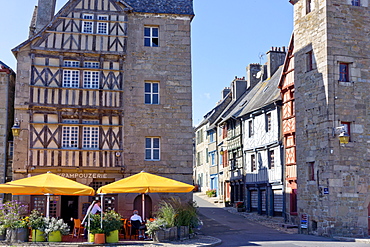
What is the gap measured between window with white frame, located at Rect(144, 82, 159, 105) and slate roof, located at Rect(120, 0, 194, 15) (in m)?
3.25

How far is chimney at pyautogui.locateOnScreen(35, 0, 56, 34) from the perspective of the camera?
2242 centimetres

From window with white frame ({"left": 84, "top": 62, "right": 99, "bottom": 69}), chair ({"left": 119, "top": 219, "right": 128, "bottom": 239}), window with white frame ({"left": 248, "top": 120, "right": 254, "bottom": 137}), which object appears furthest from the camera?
window with white frame ({"left": 248, "top": 120, "right": 254, "bottom": 137})

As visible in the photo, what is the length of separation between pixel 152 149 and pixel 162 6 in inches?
249

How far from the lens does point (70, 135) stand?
795 inches

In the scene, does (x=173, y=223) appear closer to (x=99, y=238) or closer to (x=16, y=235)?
(x=99, y=238)

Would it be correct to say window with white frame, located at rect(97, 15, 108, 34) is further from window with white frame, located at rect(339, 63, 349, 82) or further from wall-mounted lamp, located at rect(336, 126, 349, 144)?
wall-mounted lamp, located at rect(336, 126, 349, 144)

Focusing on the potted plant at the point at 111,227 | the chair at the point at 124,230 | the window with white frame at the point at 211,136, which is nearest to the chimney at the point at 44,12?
the chair at the point at 124,230

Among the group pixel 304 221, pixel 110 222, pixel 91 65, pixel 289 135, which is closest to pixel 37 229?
pixel 110 222

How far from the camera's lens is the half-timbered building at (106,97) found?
20.0 meters

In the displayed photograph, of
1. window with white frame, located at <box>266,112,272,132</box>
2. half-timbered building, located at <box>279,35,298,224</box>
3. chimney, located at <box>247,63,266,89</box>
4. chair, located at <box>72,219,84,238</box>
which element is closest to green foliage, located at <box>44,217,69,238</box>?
chair, located at <box>72,219,84,238</box>

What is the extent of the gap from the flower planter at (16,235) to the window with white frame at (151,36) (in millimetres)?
9849

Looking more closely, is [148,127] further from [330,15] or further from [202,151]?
[202,151]

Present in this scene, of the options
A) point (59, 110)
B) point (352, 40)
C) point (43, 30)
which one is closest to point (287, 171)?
point (352, 40)

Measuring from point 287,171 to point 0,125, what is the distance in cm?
1444
